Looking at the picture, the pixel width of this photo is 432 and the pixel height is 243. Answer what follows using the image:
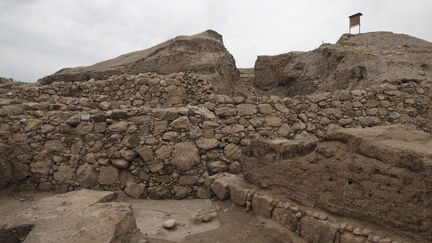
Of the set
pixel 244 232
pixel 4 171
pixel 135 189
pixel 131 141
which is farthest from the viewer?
pixel 131 141

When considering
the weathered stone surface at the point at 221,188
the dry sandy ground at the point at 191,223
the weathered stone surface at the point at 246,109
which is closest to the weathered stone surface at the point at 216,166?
the weathered stone surface at the point at 221,188

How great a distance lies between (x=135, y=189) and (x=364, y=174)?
3375 mm

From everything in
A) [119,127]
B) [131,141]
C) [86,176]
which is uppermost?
[119,127]

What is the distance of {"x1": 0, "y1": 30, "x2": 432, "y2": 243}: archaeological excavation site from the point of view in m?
3.37

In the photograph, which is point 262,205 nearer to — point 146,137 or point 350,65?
point 146,137

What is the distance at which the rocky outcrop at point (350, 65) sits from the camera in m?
7.99

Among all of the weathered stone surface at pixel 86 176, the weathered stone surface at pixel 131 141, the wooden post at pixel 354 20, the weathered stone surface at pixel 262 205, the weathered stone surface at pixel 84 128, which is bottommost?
the weathered stone surface at pixel 262 205

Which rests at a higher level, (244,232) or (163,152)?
(163,152)

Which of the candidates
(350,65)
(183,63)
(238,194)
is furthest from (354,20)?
(238,194)

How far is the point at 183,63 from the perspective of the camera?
9.85 m

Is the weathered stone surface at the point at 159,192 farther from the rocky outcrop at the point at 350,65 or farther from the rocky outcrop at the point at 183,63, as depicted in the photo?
the rocky outcrop at the point at 350,65

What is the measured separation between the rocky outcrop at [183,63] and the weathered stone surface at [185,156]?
3.72 m

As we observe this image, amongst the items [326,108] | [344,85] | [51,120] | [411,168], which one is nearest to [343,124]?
[326,108]

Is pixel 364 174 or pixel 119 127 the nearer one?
pixel 364 174
